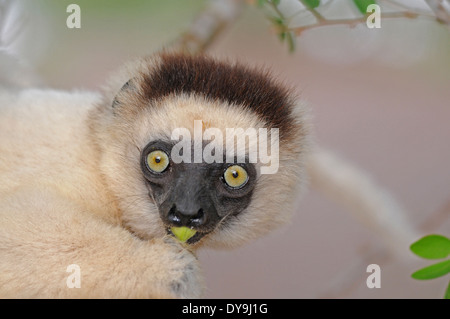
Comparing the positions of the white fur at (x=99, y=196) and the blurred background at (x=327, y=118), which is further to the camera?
the blurred background at (x=327, y=118)

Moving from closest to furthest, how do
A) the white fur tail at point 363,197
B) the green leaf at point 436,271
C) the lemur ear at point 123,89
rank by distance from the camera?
the green leaf at point 436,271 → the lemur ear at point 123,89 → the white fur tail at point 363,197

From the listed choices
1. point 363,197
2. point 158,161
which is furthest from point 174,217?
point 363,197

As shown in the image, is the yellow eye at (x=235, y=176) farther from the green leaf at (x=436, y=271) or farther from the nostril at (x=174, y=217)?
the green leaf at (x=436, y=271)

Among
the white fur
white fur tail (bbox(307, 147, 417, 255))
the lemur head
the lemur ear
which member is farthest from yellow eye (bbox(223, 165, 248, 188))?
white fur tail (bbox(307, 147, 417, 255))

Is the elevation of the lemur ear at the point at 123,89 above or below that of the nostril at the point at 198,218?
above

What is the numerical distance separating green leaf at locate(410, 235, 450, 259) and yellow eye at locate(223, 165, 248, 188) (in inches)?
23.0

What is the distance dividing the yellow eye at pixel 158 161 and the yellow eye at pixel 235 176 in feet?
0.61

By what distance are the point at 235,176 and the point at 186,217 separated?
227 millimetres

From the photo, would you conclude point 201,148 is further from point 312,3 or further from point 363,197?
point 363,197

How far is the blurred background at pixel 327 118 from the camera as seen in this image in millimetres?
3996

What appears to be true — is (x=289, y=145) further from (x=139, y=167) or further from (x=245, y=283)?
(x=245, y=283)

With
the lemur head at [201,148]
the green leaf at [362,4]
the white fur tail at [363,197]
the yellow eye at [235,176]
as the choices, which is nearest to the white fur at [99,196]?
the lemur head at [201,148]

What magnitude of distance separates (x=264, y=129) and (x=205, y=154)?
0.77 ft
